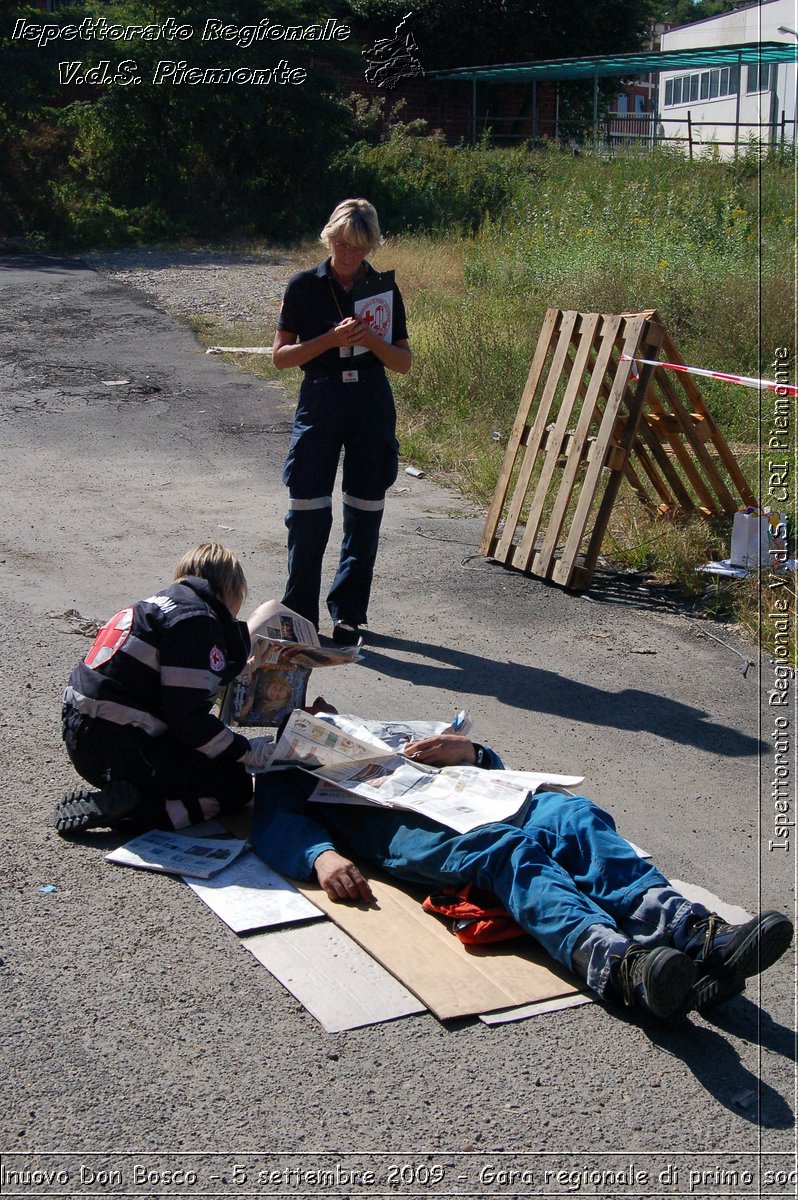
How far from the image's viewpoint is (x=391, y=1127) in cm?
281

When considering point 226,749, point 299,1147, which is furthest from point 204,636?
point 299,1147

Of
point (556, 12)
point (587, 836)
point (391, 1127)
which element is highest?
point (556, 12)

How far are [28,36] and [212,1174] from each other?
28.4 metres

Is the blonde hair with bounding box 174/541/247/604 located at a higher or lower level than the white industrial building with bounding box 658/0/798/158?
lower

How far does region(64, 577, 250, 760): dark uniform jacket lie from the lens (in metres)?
3.94

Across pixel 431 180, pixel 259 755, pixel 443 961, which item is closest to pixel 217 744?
Result: pixel 259 755

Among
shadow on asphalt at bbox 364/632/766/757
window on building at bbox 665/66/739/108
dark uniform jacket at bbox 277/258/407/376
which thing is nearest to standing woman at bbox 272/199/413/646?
dark uniform jacket at bbox 277/258/407/376

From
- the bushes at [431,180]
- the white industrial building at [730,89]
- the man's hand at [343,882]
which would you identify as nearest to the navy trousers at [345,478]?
the man's hand at [343,882]

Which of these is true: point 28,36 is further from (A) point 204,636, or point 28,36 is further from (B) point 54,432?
(A) point 204,636

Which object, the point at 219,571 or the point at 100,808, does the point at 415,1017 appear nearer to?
the point at 100,808

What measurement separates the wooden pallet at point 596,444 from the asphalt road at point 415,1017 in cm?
26

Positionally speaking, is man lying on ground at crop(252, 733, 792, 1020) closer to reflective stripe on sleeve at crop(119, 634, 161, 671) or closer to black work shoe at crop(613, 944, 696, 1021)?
black work shoe at crop(613, 944, 696, 1021)

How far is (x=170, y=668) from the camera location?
12.9 feet

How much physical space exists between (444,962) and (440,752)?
900 millimetres
